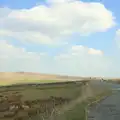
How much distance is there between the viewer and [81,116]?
14.9m

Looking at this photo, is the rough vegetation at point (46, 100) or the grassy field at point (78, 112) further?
Answer: the grassy field at point (78, 112)

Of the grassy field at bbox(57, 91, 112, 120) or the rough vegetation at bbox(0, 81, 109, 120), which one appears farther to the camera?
the grassy field at bbox(57, 91, 112, 120)

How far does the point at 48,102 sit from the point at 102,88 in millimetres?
2436

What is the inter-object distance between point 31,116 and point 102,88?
3205 mm

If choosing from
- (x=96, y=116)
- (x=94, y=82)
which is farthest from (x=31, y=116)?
(x=96, y=116)

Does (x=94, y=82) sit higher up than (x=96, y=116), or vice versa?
(x=94, y=82)

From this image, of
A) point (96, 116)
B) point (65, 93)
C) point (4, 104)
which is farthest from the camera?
point (96, 116)

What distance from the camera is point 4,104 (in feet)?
46.5

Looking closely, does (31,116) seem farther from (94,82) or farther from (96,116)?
(96,116)

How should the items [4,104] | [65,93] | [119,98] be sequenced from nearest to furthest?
[4,104] < [65,93] < [119,98]

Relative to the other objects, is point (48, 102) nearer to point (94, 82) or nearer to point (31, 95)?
point (31, 95)

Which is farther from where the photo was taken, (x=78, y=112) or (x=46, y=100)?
(x=46, y=100)

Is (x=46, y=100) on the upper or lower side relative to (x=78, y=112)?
upper

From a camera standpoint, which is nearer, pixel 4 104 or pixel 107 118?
pixel 4 104
